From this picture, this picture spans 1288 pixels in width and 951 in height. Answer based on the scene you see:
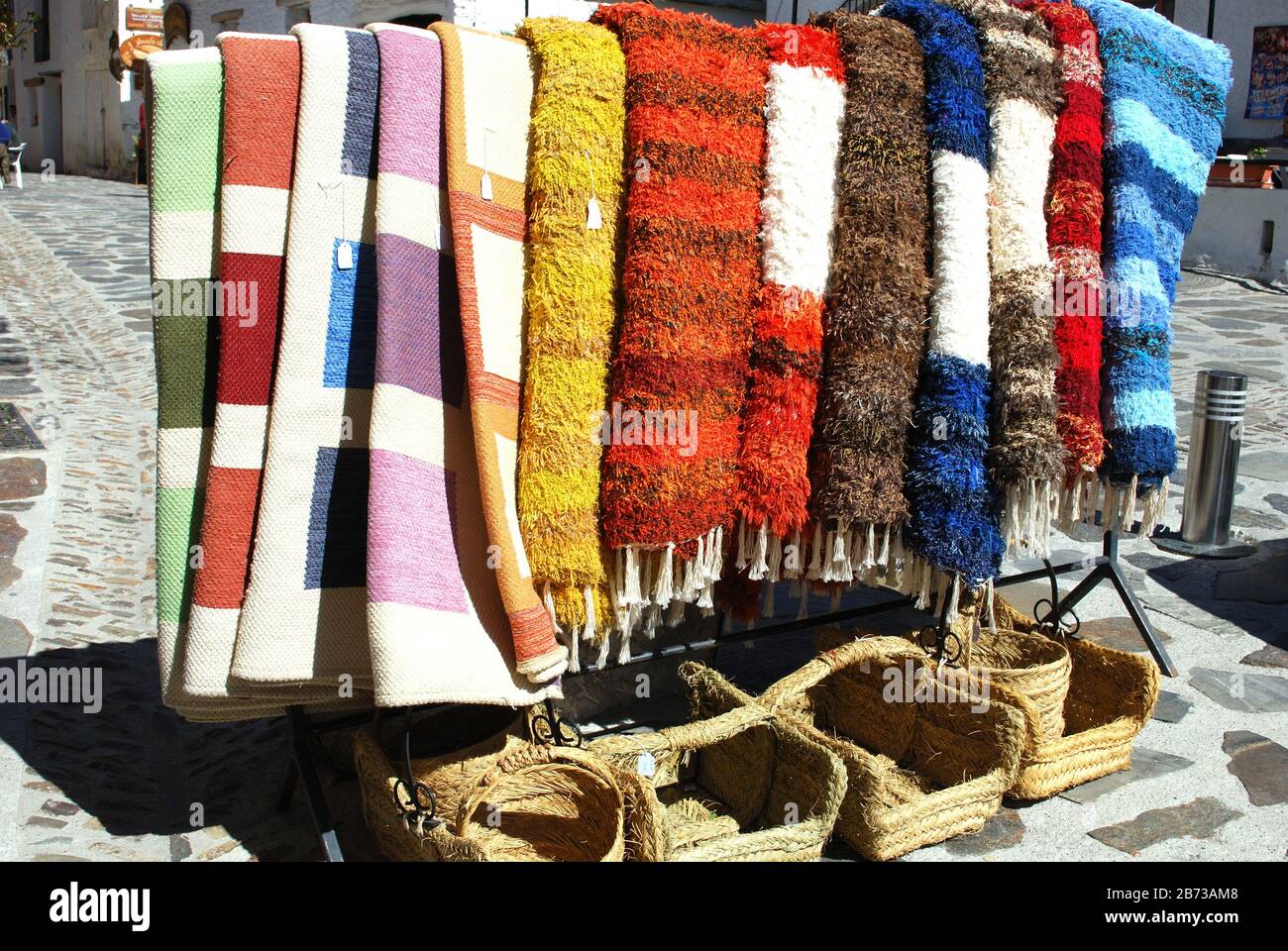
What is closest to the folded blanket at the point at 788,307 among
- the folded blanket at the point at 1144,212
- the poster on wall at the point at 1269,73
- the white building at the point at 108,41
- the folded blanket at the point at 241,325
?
the folded blanket at the point at 1144,212

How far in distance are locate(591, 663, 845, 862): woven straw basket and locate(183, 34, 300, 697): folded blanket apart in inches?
36.1

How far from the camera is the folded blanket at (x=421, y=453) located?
2094 millimetres

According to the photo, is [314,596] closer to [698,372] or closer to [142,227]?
→ [698,372]

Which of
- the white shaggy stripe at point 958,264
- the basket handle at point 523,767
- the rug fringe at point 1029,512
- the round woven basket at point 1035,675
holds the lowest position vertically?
the basket handle at point 523,767

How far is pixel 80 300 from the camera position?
804 cm

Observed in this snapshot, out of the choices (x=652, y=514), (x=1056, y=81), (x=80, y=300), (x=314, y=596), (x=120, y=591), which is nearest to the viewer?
(x=314, y=596)

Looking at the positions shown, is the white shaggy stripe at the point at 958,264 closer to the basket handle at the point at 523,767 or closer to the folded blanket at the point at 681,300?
the folded blanket at the point at 681,300

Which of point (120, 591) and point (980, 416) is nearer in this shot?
point (980, 416)

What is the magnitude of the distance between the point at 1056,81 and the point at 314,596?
2.20 m

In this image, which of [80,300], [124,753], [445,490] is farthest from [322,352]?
[80,300]

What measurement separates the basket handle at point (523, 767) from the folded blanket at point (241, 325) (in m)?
0.60

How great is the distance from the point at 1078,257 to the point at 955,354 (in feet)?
1.42
